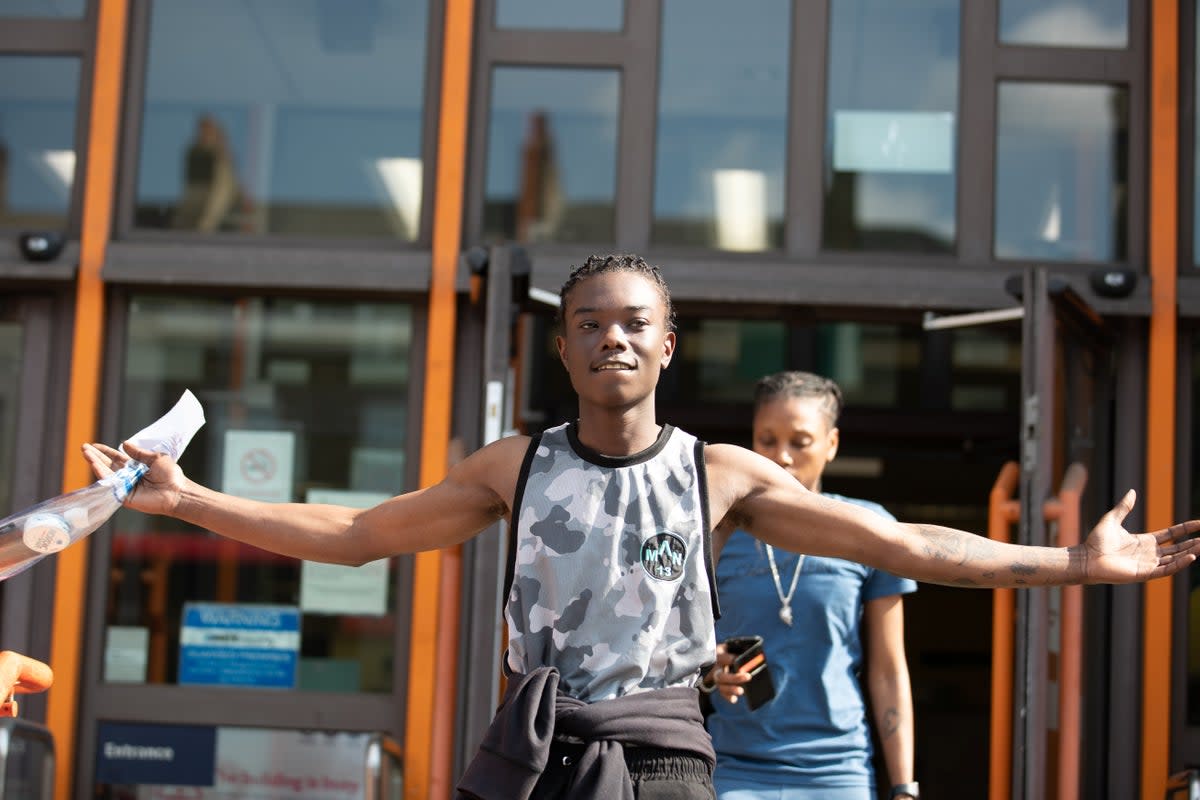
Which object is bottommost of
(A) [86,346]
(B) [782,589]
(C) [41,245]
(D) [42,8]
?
(B) [782,589]

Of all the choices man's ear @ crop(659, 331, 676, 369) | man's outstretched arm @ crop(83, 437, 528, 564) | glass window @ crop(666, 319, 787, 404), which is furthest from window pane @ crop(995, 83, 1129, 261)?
man's outstretched arm @ crop(83, 437, 528, 564)

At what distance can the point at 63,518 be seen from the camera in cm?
267

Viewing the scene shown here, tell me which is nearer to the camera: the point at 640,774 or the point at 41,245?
the point at 640,774

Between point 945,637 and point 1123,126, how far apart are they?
14.2 feet

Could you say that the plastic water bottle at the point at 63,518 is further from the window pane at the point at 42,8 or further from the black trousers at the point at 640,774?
the window pane at the point at 42,8

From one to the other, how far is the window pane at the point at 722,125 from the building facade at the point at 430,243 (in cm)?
1

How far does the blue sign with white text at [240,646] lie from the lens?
20.2 feet

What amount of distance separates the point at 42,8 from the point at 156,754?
3.22 m

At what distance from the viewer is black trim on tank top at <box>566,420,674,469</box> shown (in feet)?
8.63

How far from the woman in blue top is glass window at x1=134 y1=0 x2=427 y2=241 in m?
2.75

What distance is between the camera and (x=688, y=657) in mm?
2561

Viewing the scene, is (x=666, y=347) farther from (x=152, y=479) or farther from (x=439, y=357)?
(x=439, y=357)

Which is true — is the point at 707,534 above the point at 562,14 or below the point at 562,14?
below

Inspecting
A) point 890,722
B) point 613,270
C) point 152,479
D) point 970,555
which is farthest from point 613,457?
point 890,722
